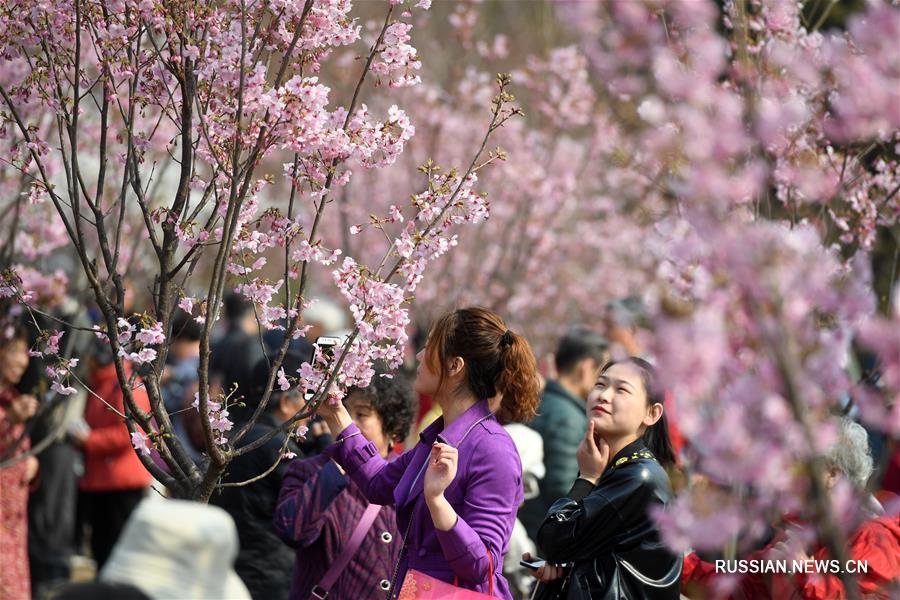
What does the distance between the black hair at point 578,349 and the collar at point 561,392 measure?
0.20 metres

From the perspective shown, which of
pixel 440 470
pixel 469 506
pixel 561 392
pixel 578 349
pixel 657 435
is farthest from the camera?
pixel 578 349

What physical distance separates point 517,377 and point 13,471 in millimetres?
3137

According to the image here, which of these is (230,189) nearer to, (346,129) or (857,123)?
(346,129)

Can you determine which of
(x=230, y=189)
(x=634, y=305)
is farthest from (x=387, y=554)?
(x=634, y=305)

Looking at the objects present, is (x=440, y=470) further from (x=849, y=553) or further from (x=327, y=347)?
(x=849, y=553)

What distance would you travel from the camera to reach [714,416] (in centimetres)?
208


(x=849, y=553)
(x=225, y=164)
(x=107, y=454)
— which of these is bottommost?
(x=107, y=454)

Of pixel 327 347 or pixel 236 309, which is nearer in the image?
pixel 327 347

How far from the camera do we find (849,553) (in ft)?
12.5

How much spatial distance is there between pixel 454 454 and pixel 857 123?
1663 mm

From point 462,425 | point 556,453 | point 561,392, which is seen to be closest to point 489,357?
point 462,425

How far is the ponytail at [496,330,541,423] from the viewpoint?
401 centimetres

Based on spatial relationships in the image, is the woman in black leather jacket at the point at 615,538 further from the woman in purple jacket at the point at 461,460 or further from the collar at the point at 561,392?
the collar at the point at 561,392

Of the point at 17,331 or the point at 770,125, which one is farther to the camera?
the point at 17,331
